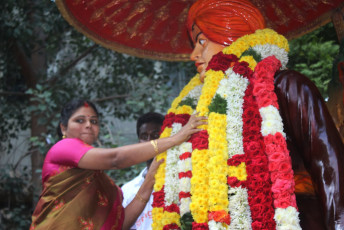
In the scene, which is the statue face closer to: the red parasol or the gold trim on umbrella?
the red parasol

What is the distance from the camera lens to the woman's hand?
6.97 ft

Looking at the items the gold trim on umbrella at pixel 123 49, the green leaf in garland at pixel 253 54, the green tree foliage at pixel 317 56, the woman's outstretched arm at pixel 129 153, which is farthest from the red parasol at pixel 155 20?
the green tree foliage at pixel 317 56

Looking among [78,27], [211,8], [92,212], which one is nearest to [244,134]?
[211,8]

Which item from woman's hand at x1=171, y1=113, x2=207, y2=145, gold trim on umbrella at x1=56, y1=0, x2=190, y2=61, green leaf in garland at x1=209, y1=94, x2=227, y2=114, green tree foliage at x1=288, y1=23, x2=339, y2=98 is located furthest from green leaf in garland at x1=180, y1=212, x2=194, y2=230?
green tree foliage at x1=288, y1=23, x2=339, y2=98

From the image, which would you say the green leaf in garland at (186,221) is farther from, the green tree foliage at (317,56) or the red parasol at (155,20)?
the green tree foliage at (317,56)

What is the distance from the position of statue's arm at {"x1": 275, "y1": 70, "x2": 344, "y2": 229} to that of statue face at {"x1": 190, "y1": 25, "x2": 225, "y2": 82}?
1.62 ft

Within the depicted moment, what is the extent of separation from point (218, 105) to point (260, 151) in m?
0.35

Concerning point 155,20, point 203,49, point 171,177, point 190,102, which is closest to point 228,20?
point 203,49

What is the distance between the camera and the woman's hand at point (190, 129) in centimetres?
212

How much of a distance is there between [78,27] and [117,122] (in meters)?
5.29

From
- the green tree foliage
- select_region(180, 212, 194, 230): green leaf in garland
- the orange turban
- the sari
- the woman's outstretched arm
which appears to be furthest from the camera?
the green tree foliage

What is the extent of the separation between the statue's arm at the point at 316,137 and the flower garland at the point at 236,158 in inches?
4.5

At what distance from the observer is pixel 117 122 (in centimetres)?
818

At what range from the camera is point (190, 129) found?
2.17 meters
